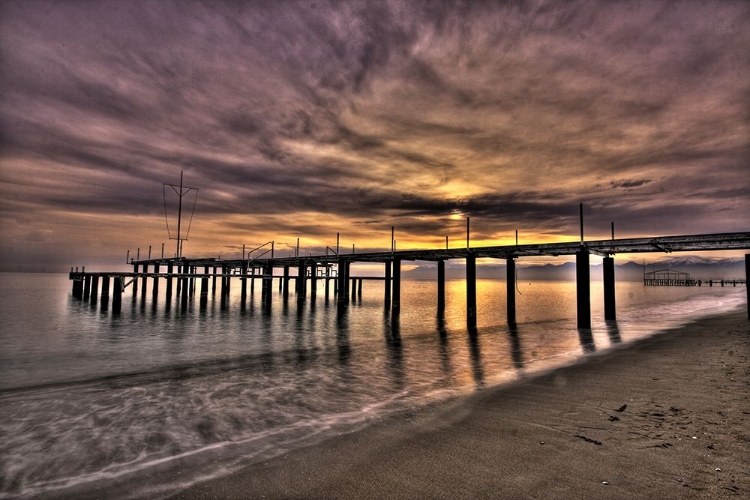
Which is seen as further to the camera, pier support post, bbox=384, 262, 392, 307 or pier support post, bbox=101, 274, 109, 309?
pier support post, bbox=384, 262, 392, 307

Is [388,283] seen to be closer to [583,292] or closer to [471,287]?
[471,287]

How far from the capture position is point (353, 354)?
17.3 m

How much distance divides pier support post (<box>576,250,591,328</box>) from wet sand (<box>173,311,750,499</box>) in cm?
1708

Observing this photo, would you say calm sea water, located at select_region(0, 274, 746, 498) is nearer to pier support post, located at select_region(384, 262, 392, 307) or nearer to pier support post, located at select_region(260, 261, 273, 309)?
pier support post, located at select_region(260, 261, 273, 309)

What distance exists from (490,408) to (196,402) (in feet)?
23.8

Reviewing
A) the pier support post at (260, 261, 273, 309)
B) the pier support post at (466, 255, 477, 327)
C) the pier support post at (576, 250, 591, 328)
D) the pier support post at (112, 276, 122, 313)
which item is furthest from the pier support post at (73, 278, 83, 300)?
the pier support post at (576, 250, 591, 328)

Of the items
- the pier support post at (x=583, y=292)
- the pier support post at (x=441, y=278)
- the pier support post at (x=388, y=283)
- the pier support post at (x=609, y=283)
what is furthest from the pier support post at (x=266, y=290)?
the pier support post at (x=609, y=283)

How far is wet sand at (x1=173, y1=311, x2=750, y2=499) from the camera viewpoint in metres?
4.43

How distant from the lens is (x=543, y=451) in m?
5.35

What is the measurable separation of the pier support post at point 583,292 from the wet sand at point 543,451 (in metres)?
17.1

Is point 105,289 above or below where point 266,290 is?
above

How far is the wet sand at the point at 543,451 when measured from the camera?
14.5ft

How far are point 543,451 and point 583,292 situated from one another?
23456 mm

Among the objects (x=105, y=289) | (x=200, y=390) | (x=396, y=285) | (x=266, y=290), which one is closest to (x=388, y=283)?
(x=396, y=285)
